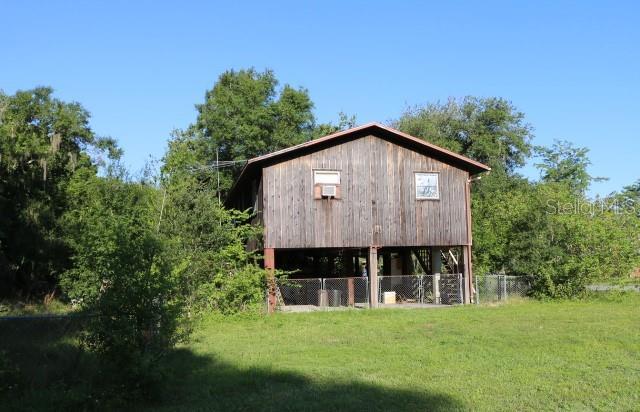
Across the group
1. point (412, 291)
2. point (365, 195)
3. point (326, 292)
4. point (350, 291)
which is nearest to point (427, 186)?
point (365, 195)

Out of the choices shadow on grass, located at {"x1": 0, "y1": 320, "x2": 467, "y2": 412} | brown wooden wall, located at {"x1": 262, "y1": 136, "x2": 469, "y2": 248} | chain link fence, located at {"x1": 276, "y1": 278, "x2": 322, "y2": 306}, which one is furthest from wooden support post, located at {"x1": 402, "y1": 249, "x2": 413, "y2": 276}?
shadow on grass, located at {"x1": 0, "y1": 320, "x2": 467, "y2": 412}

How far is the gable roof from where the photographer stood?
71.1 feet

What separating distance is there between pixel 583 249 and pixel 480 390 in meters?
17.7

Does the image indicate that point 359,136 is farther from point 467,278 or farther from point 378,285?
point 467,278

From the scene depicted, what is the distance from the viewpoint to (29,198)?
2909cm

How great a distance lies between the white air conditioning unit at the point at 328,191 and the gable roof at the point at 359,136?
149 cm

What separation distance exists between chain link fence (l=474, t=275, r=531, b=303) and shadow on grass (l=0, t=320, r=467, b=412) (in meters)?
15.3

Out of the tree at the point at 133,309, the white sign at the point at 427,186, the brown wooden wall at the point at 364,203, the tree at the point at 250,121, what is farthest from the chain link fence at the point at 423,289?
the tree at the point at 250,121

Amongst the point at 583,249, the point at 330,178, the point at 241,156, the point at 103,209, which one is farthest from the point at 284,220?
the point at 241,156

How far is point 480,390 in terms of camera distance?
8281 mm

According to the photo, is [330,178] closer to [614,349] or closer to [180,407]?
[614,349]

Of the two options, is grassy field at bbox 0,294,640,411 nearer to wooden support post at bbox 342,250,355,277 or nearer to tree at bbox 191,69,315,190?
wooden support post at bbox 342,250,355,277

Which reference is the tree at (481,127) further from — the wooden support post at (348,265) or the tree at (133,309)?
the tree at (133,309)

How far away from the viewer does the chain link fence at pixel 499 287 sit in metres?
23.2
